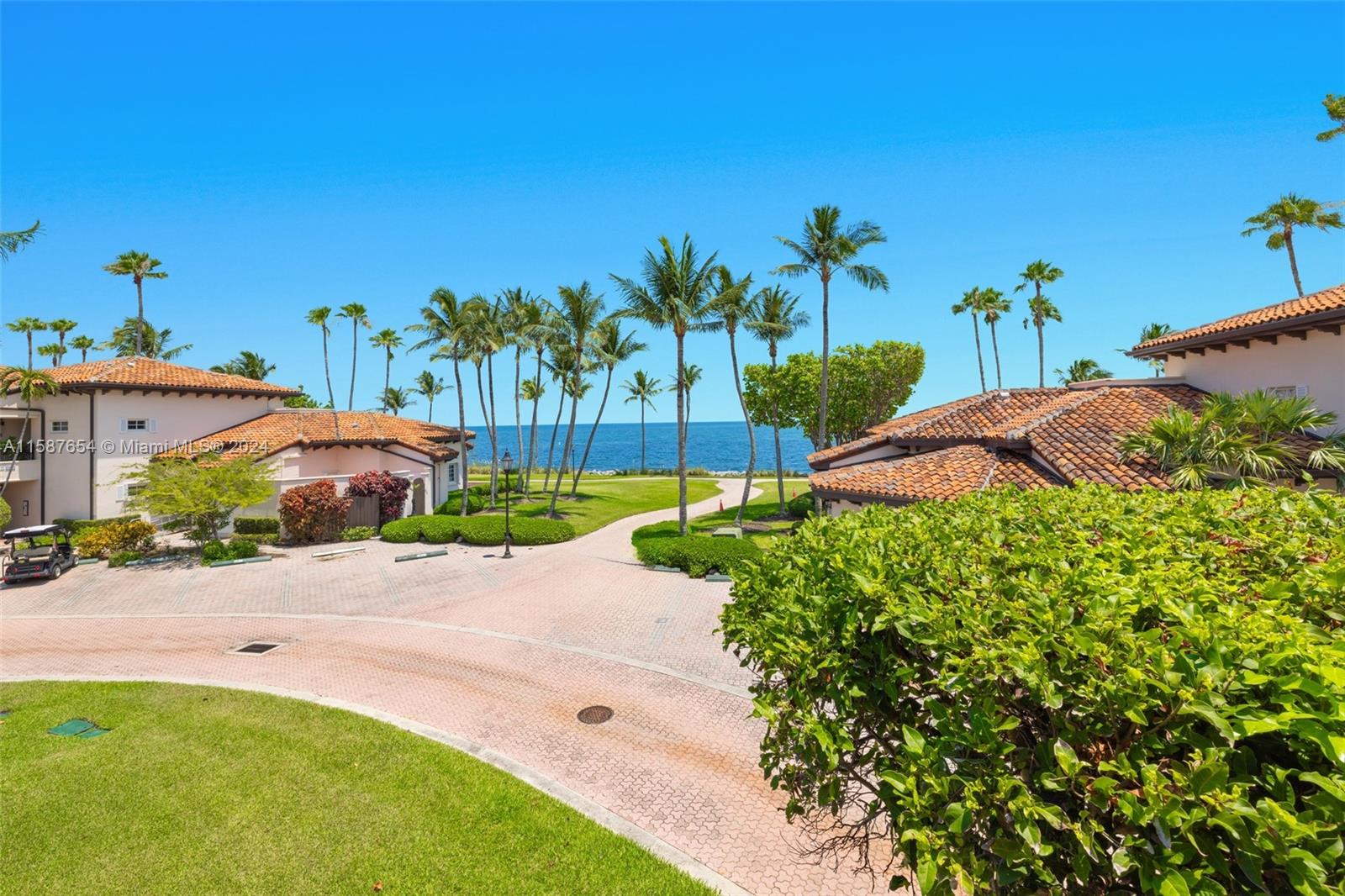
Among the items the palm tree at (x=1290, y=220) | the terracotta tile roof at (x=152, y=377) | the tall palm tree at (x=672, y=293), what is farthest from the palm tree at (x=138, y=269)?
the palm tree at (x=1290, y=220)

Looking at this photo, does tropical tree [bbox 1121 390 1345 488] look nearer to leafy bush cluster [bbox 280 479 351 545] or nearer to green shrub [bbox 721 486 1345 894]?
green shrub [bbox 721 486 1345 894]

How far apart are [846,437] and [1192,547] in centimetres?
4494

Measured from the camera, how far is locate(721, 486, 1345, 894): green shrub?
8.43 feet

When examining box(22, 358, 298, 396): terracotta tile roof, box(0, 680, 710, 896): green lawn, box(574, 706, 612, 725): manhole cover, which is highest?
box(22, 358, 298, 396): terracotta tile roof

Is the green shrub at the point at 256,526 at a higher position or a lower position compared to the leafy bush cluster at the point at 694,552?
higher

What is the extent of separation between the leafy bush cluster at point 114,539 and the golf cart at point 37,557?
132cm

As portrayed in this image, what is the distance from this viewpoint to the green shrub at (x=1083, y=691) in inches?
101

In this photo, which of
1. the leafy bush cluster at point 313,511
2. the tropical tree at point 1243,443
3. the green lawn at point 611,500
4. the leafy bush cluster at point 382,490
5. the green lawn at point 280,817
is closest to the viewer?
the green lawn at point 280,817

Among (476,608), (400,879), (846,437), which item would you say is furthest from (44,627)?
(846,437)

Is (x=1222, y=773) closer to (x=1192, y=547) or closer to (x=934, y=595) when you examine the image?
(x=934, y=595)

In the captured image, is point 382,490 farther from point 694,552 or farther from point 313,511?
point 694,552

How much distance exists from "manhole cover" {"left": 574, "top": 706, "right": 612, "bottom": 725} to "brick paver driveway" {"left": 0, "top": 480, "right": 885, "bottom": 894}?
23 cm

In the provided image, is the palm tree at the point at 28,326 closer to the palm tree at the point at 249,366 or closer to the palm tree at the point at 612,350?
the palm tree at the point at 249,366

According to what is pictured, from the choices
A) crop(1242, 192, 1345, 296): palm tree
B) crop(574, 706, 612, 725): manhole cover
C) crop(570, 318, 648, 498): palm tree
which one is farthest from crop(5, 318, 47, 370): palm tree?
crop(1242, 192, 1345, 296): palm tree
